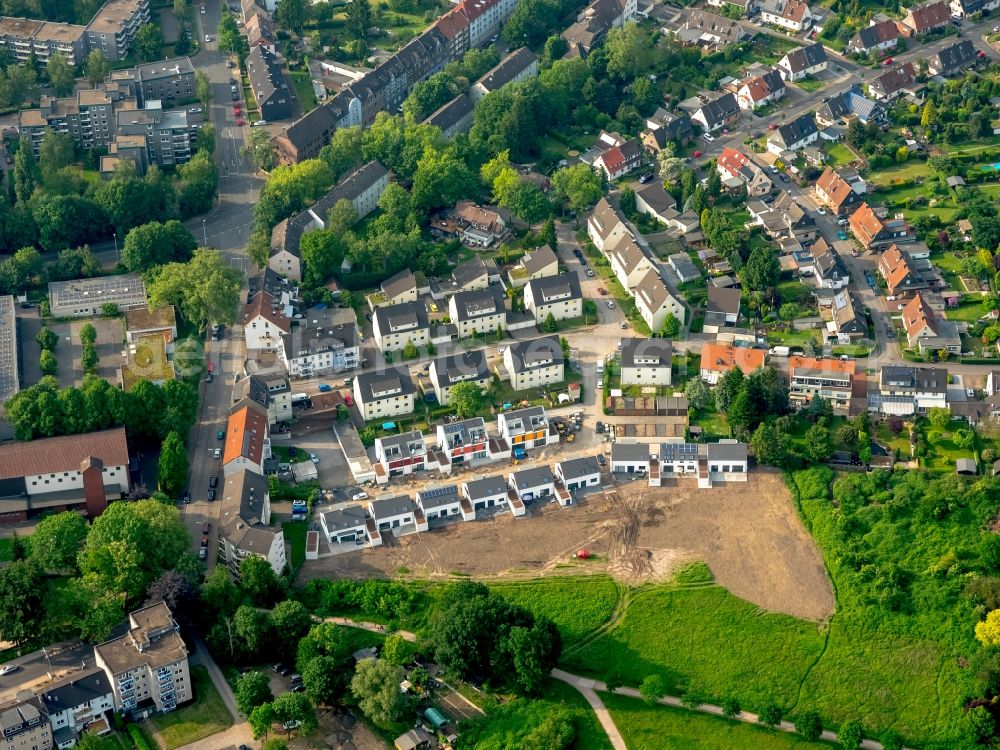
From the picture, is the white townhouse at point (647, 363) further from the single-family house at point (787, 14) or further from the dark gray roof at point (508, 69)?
the single-family house at point (787, 14)

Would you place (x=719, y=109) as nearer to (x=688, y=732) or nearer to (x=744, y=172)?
(x=744, y=172)

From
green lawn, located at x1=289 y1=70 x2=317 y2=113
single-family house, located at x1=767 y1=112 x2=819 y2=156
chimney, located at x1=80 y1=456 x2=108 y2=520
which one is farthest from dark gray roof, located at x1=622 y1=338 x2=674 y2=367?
green lawn, located at x1=289 y1=70 x2=317 y2=113

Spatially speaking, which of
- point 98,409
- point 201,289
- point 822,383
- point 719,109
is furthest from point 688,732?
point 719,109

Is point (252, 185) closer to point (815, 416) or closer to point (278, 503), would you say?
point (278, 503)

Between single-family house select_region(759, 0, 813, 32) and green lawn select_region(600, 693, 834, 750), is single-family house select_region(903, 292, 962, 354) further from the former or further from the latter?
single-family house select_region(759, 0, 813, 32)

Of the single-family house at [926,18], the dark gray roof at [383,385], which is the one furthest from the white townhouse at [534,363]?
the single-family house at [926,18]

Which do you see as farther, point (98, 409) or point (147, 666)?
point (98, 409)

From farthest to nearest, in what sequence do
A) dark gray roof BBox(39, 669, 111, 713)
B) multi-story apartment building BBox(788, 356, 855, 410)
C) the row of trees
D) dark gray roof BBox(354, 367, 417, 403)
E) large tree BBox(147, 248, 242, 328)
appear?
large tree BBox(147, 248, 242, 328) → multi-story apartment building BBox(788, 356, 855, 410) → dark gray roof BBox(354, 367, 417, 403) → the row of trees → dark gray roof BBox(39, 669, 111, 713)
